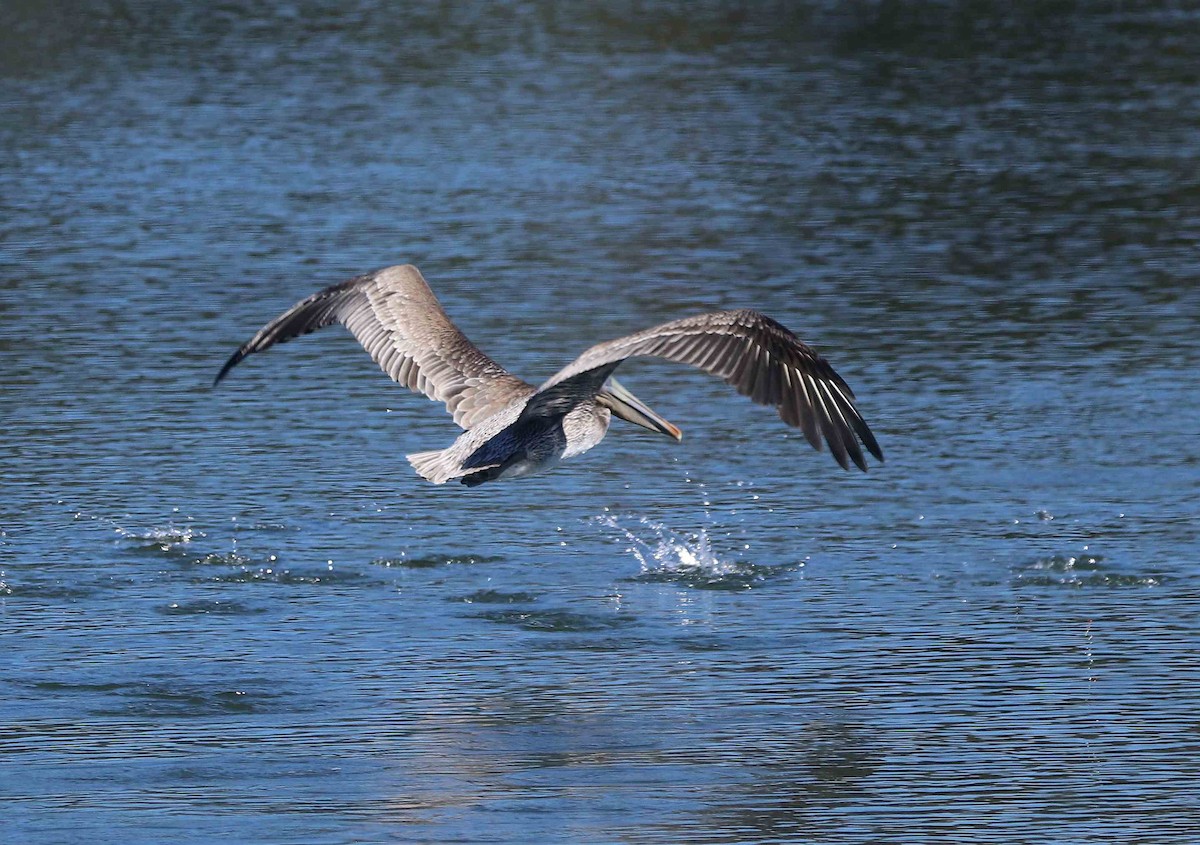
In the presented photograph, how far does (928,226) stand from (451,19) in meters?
15.8

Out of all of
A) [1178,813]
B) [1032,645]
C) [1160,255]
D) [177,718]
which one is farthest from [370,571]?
[1160,255]

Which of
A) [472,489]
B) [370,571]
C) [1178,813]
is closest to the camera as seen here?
[1178,813]

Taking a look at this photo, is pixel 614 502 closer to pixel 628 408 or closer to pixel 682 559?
pixel 682 559

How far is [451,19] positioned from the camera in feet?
106

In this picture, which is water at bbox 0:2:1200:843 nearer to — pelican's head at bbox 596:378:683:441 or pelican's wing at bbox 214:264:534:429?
pelican's head at bbox 596:378:683:441

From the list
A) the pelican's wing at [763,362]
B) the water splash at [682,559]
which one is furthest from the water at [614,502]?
the pelican's wing at [763,362]

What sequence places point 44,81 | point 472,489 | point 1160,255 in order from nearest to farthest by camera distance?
point 472,489 → point 1160,255 → point 44,81

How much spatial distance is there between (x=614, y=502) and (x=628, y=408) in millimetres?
1117

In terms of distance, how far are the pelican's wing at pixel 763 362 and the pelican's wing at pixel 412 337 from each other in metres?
1.92

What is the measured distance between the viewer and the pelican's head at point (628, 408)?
982cm

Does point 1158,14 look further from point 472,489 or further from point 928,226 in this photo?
point 472,489

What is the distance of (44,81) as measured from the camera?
2733 cm

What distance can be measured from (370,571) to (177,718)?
192cm

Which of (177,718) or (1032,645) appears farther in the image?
(1032,645)
